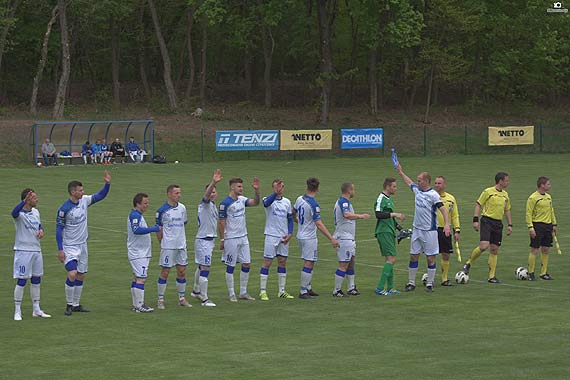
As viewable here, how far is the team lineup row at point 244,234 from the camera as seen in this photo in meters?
19.2

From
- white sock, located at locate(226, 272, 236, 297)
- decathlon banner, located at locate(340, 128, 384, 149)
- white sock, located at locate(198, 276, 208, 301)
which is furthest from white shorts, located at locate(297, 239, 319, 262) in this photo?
decathlon banner, located at locate(340, 128, 384, 149)

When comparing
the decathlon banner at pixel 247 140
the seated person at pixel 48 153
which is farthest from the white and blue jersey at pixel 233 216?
the decathlon banner at pixel 247 140

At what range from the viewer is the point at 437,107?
8888 cm

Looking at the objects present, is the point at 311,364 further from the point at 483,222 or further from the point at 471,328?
the point at 483,222

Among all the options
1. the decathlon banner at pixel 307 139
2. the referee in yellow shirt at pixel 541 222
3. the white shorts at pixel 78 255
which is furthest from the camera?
the decathlon banner at pixel 307 139

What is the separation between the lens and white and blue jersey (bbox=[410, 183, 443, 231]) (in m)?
21.8

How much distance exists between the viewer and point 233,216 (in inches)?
812

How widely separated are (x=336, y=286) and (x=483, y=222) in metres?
3.94

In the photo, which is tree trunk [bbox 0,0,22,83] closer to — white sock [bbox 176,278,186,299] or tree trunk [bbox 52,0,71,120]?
tree trunk [bbox 52,0,71,120]

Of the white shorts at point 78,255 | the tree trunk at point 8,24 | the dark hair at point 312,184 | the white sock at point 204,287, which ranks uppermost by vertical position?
the tree trunk at point 8,24

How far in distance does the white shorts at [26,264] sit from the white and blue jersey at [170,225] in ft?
7.32

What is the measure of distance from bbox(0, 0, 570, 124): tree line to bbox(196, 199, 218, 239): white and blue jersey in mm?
53753

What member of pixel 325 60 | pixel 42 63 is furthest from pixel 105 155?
pixel 325 60

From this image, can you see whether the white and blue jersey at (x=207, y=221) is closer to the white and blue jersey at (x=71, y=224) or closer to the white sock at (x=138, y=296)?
the white sock at (x=138, y=296)
